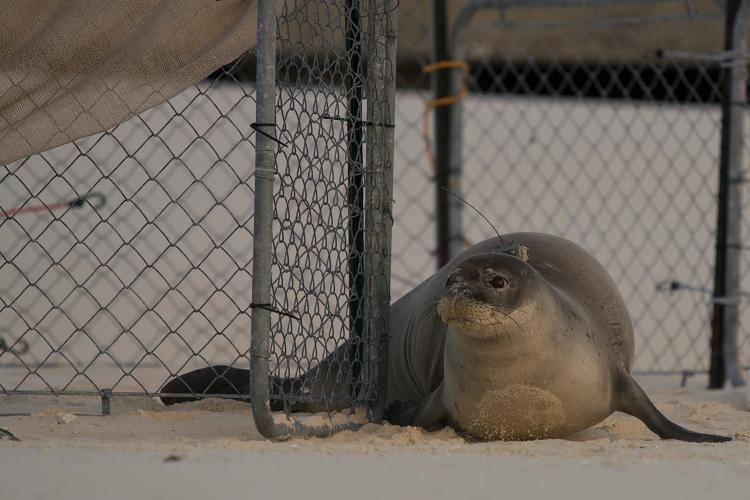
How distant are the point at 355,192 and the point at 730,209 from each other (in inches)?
83.5

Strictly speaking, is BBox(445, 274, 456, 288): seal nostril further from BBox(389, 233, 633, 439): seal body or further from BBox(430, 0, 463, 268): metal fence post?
BBox(430, 0, 463, 268): metal fence post

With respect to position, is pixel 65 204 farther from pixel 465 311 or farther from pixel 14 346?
pixel 465 311

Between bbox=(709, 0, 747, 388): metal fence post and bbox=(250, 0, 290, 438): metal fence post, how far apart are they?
105 inches

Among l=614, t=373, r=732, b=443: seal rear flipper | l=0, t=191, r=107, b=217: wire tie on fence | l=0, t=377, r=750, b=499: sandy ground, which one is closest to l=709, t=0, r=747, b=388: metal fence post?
l=0, t=377, r=750, b=499: sandy ground

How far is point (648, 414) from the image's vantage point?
116 inches

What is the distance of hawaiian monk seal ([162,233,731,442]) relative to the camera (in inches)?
106

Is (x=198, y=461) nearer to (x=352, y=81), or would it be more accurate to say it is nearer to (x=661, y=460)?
(x=661, y=460)

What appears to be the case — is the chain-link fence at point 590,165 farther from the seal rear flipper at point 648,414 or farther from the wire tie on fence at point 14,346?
the seal rear flipper at point 648,414

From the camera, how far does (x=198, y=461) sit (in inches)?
86.6

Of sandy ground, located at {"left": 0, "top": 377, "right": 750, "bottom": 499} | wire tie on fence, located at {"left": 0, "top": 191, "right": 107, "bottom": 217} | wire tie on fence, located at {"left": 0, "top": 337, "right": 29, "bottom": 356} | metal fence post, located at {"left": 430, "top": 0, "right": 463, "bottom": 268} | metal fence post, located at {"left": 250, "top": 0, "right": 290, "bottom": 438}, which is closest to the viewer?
sandy ground, located at {"left": 0, "top": 377, "right": 750, "bottom": 499}

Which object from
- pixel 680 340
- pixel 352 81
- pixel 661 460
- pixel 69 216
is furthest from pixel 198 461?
pixel 680 340

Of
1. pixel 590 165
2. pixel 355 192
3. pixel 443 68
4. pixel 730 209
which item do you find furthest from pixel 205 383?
pixel 590 165

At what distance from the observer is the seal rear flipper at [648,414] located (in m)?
2.86

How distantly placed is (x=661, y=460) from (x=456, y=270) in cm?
65
